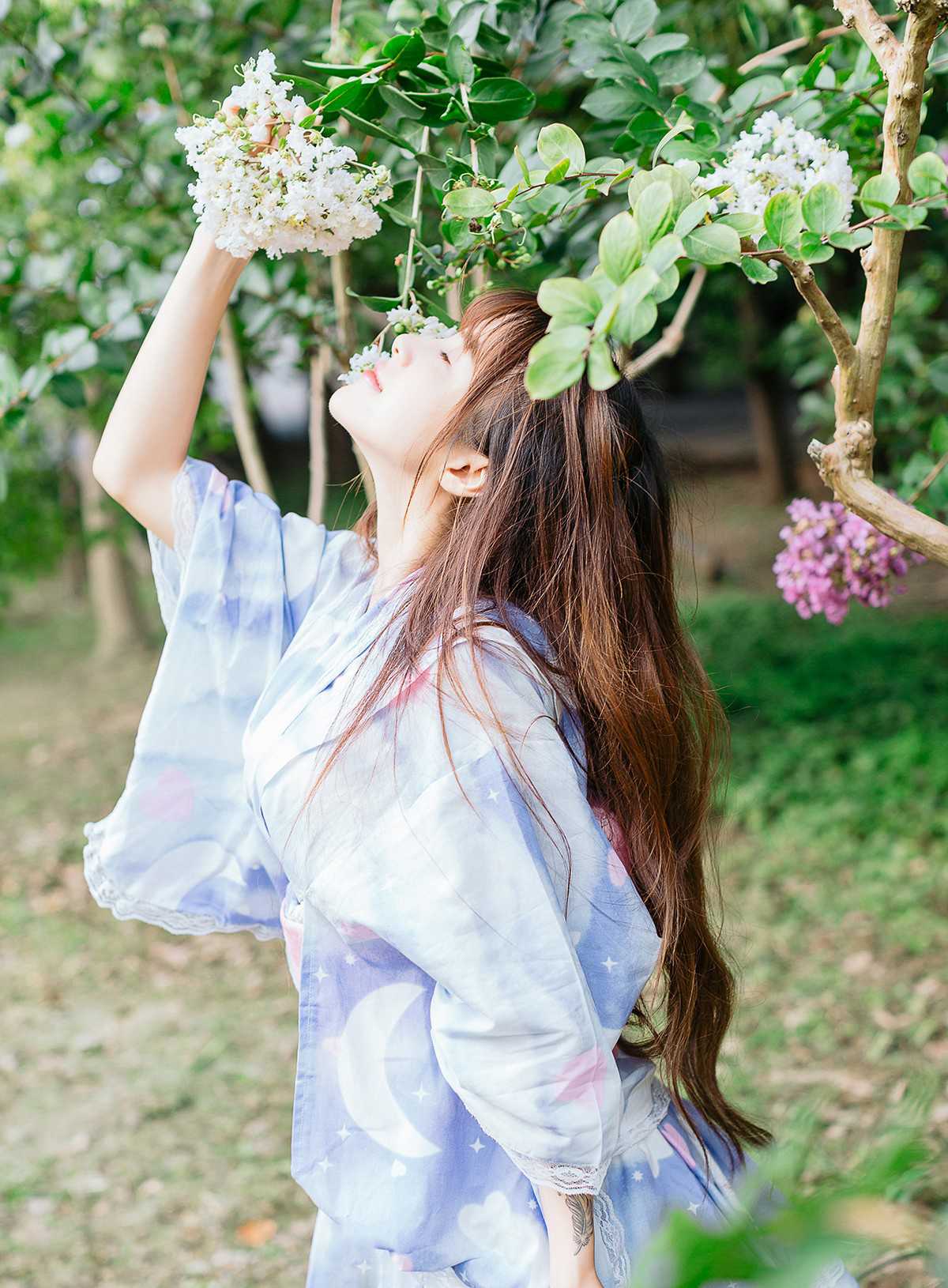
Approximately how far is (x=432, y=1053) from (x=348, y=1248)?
1.07ft

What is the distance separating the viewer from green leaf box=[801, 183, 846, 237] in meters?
0.99

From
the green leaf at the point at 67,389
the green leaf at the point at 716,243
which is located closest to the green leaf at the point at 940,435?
the green leaf at the point at 716,243

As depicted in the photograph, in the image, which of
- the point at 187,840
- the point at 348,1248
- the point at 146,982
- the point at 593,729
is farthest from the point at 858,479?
the point at 146,982

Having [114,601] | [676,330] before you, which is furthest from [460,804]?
[114,601]

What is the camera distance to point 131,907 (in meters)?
1.54

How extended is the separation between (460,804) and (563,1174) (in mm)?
383

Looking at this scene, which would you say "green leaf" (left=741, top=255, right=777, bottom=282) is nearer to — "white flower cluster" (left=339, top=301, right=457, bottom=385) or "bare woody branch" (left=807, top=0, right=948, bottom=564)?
"bare woody branch" (left=807, top=0, right=948, bottom=564)

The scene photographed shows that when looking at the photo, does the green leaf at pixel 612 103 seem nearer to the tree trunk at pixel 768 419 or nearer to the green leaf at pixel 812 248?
the green leaf at pixel 812 248

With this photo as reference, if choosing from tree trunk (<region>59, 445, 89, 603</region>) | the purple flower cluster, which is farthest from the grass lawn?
tree trunk (<region>59, 445, 89, 603</region>)

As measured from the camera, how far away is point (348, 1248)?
1408mm

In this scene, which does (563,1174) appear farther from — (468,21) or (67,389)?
(67,389)

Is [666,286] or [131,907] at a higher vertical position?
[666,286]

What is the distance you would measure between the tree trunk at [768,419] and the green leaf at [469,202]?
7631mm

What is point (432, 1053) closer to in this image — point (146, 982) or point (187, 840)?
point (187, 840)
